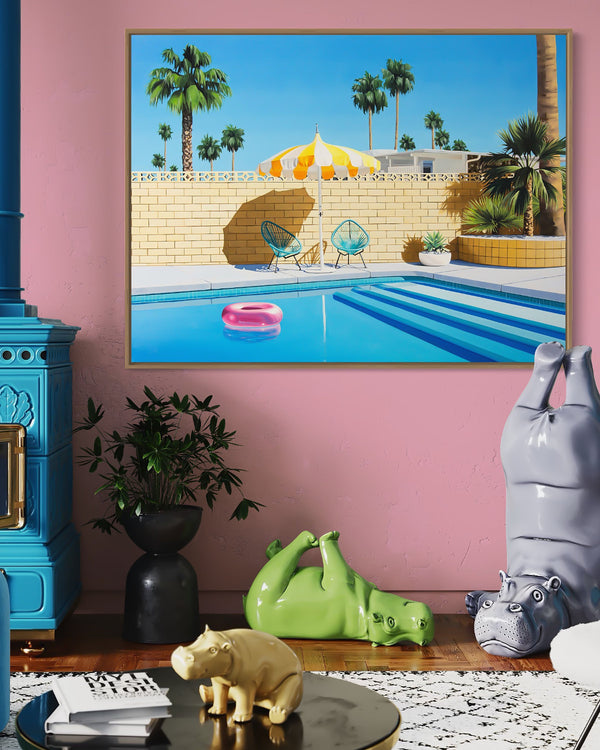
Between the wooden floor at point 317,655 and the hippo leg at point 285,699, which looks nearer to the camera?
the hippo leg at point 285,699

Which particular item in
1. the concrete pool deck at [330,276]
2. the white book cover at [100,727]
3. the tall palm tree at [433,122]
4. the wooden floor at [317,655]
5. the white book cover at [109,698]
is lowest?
the wooden floor at [317,655]

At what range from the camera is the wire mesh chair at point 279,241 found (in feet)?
11.7

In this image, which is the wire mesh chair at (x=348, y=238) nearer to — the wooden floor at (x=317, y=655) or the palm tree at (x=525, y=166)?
the palm tree at (x=525, y=166)

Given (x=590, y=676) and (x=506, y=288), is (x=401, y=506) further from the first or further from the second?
(x=590, y=676)

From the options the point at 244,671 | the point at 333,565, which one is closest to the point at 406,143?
the point at 333,565

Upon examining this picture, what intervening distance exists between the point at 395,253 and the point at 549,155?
0.75 metres

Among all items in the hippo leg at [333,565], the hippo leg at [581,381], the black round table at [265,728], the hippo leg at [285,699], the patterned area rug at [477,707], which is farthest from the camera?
the hippo leg at [333,565]

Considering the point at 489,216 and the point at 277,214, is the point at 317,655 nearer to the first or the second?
the point at 277,214

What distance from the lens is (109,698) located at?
5.44 ft

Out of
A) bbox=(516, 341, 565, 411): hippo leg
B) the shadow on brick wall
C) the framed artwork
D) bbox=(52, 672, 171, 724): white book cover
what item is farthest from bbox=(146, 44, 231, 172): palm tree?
bbox=(52, 672, 171, 724): white book cover

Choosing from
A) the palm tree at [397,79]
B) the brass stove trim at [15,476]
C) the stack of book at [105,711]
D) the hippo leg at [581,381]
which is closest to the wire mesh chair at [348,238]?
the palm tree at [397,79]

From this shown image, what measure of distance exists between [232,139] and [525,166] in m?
1.23

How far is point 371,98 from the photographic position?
139 inches

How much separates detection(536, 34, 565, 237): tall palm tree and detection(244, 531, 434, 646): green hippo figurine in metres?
1.62
